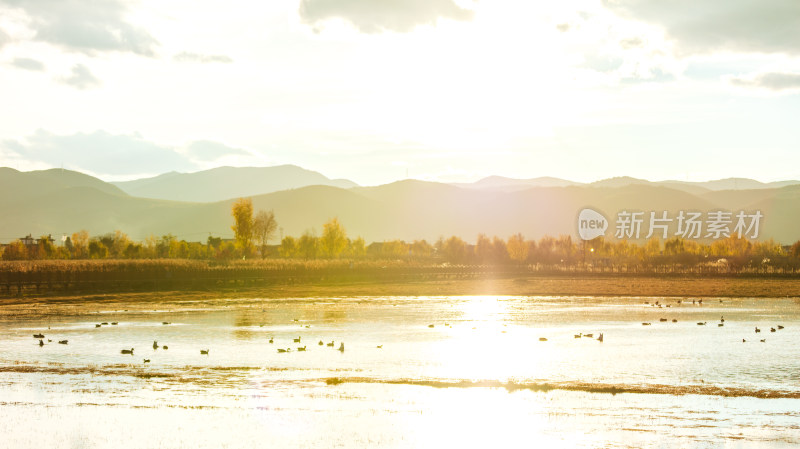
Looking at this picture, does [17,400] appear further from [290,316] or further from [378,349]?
[290,316]

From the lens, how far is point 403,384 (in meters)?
36.3

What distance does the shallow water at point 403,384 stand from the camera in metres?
27.3

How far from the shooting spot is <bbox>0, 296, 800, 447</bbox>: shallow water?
1075 inches

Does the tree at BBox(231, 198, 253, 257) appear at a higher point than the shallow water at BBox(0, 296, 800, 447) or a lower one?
higher

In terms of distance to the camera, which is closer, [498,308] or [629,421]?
[629,421]

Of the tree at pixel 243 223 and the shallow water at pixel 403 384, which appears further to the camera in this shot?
the tree at pixel 243 223

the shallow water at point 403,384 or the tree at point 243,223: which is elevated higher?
the tree at point 243,223

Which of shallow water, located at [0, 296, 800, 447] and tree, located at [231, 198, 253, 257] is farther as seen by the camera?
tree, located at [231, 198, 253, 257]

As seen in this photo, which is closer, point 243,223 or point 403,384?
point 403,384

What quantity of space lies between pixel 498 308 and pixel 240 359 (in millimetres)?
42643

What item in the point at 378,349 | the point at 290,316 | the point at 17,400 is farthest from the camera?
the point at 290,316

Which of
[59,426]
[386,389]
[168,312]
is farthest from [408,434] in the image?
[168,312]

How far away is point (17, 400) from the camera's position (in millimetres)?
33000

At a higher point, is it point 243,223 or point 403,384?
point 243,223
